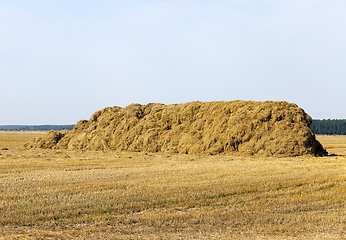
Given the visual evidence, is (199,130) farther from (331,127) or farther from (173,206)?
(331,127)

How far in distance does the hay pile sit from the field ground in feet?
37.4

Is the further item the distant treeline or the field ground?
the distant treeline

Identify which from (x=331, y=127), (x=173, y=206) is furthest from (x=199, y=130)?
→ (x=331, y=127)

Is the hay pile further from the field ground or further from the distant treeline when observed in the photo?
the distant treeline

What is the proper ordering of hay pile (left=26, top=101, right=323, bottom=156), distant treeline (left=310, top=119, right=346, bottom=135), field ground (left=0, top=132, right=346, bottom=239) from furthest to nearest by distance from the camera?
1. distant treeline (left=310, top=119, right=346, bottom=135)
2. hay pile (left=26, top=101, right=323, bottom=156)
3. field ground (left=0, top=132, right=346, bottom=239)

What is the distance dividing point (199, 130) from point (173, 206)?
2219cm

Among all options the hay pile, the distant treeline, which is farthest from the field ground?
the distant treeline

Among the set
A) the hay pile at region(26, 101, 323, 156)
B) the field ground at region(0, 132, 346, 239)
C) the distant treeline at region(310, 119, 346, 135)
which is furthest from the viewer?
the distant treeline at region(310, 119, 346, 135)

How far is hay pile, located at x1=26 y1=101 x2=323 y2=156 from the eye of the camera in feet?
96.1

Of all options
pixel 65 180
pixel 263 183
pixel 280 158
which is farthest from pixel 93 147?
pixel 263 183

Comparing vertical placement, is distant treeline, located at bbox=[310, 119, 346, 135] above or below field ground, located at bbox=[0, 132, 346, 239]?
above

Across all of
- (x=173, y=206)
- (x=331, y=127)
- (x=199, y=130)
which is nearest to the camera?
(x=173, y=206)

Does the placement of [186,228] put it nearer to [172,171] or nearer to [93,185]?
[93,185]

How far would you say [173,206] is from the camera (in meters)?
11.2
